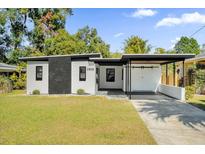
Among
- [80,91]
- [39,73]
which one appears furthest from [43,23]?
[80,91]

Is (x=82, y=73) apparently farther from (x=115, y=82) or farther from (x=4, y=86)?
(x=4, y=86)

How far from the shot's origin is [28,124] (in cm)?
934

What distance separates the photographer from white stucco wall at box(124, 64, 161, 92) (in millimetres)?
24000

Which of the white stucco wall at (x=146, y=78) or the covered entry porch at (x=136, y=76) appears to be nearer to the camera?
the covered entry porch at (x=136, y=76)

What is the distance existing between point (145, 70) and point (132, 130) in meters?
16.0

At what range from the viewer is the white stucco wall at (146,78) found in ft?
78.7

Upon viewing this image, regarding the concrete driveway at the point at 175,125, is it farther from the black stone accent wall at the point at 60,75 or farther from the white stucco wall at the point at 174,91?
the black stone accent wall at the point at 60,75

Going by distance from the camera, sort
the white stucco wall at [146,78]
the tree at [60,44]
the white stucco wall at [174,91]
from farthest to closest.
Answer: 1. the tree at [60,44]
2. the white stucco wall at [146,78]
3. the white stucco wall at [174,91]

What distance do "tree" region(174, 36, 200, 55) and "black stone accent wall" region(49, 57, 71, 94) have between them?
1593 inches

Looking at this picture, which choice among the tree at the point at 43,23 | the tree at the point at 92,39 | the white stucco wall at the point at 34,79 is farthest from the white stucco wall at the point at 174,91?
the tree at the point at 92,39

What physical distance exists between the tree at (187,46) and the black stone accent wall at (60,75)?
40.5 meters

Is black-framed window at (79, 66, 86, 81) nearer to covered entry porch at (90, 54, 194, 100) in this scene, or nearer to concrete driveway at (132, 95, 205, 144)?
covered entry porch at (90, 54, 194, 100)

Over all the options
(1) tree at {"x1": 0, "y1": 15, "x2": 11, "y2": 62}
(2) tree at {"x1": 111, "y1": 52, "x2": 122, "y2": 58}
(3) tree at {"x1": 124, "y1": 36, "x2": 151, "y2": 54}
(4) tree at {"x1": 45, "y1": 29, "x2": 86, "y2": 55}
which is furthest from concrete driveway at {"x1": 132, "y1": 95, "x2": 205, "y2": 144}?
(2) tree at {"x1": 111, "y1": 52, "x2": 122, "y2": 58}

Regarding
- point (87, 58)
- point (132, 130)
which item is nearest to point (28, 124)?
point (132, 130)
